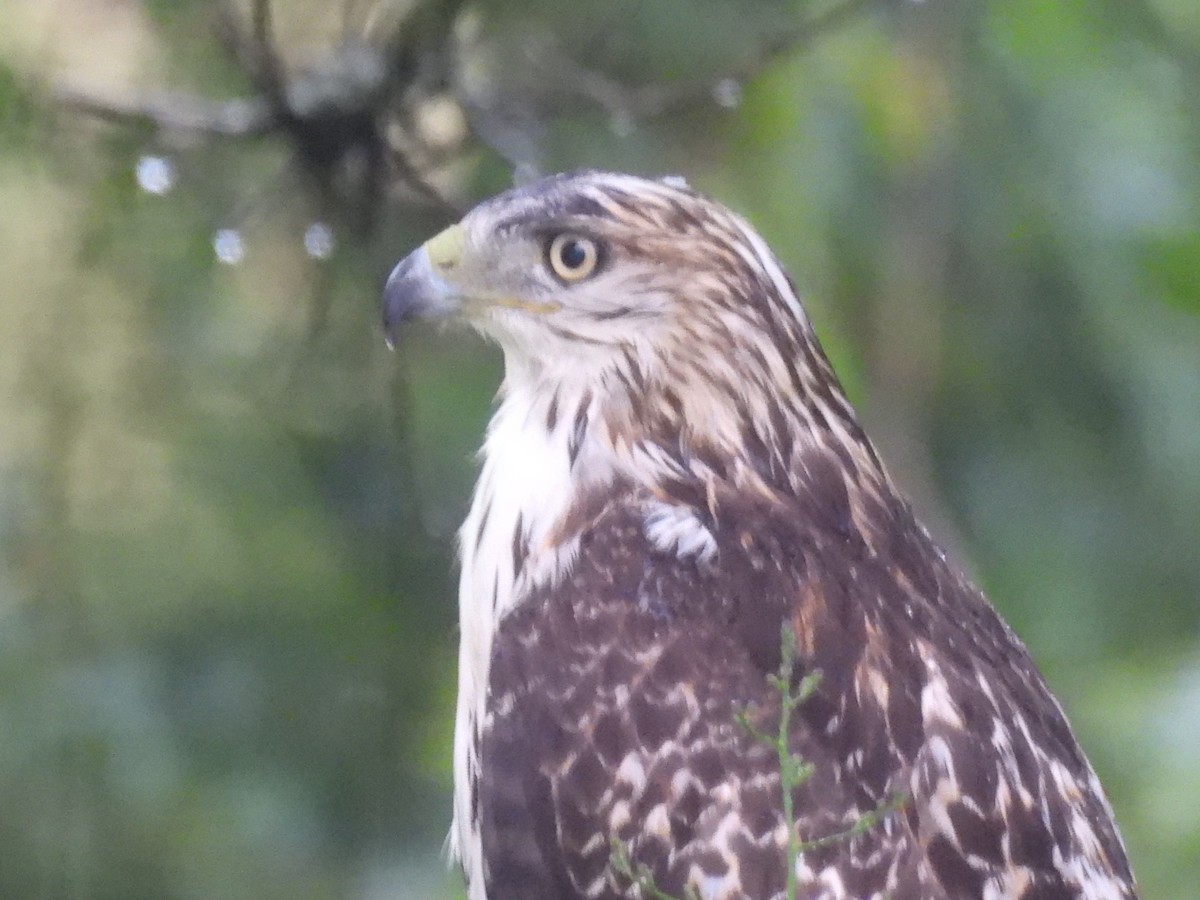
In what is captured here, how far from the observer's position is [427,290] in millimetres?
2875

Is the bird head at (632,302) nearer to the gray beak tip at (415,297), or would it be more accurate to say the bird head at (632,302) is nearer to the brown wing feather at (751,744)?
the gray beak tip at (415,297)

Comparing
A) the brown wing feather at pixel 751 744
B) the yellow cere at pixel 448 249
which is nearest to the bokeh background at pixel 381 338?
the yellow cere at pixel 448 249

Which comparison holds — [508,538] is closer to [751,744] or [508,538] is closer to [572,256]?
[572,256]

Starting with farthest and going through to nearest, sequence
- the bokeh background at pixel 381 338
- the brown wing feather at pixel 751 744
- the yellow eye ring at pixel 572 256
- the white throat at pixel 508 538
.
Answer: the bokeh background at pixel 381 338 → the yellow eye ring at pixel 572 256 → the white throat at pixel 508 538 → the brown wing feather at pixel 751 744

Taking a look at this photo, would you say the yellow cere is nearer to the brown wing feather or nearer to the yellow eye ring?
the yellow eye ring

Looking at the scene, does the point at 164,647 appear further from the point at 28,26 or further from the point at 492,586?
the point at 492,586

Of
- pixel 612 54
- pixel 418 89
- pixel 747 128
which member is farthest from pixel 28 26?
pixel 747 128

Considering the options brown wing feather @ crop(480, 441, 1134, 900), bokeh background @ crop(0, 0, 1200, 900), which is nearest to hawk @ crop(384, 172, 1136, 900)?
brown wing feather @ crop(480, 441, 1134, 900)

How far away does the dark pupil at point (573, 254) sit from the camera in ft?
9.25

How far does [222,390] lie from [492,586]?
188 centimetres

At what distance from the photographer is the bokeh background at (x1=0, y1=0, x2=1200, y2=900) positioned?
13.6ft

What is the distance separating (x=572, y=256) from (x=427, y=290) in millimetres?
217

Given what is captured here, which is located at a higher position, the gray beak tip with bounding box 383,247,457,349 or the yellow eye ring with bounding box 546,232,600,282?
the yellow eye ring with bounding box 546,232,600,282

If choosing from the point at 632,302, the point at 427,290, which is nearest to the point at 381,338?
the point at 427,290
